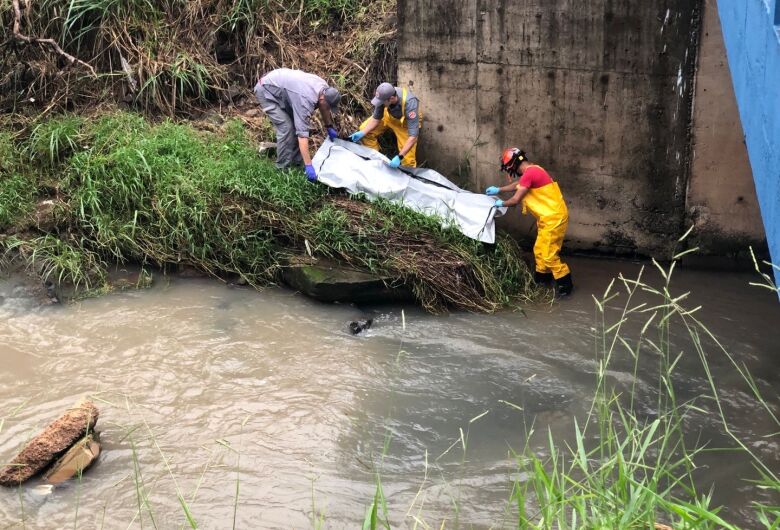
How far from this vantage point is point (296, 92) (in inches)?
302

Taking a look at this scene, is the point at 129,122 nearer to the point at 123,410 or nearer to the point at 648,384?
the point at 123,410

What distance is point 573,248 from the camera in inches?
323

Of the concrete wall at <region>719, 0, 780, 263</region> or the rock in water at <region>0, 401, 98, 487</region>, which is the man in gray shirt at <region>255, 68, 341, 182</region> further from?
the concrete wall at <region>719, 0, 780, 263</region>

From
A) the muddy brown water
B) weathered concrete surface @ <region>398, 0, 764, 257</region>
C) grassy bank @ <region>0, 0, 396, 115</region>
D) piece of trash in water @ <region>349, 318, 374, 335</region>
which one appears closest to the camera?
the muddy brown water

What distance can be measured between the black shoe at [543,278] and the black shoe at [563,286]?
144mm

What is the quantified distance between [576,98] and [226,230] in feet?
11.1

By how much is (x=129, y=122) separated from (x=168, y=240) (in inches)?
68.6

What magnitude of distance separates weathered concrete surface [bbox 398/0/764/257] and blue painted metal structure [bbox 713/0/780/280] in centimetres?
257

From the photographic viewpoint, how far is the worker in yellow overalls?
770 centimetres

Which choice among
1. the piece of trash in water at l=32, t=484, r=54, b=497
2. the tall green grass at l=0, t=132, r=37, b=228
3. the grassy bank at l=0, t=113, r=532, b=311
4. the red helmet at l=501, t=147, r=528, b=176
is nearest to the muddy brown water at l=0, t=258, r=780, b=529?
the piece of trash in water at l=32, t=484, r=54, b=497

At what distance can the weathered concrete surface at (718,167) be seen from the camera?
716 cm

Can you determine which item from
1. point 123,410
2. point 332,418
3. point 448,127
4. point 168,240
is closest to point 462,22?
point 448,127

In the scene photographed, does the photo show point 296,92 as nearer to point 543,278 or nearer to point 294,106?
point 294,106

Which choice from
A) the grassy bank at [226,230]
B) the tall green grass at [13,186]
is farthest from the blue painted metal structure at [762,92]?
the tall green grass at [13,186]
